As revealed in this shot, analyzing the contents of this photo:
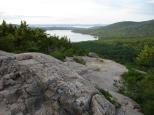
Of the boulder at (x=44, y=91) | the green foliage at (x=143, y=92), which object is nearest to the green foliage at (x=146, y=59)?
the green foliage at (x=143, y=92)

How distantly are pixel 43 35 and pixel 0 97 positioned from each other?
27819 mm

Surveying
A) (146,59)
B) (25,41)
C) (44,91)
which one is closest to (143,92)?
(44,91)

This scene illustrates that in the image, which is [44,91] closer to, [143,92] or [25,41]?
[143,92]

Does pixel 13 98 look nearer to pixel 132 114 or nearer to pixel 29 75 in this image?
pixel 29 75

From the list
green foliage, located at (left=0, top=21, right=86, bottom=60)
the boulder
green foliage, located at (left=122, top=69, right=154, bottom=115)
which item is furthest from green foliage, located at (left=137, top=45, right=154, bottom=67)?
the boulder

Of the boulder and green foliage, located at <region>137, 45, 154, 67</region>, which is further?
green foliage, located at <region>137, 45, 154, 67</region>

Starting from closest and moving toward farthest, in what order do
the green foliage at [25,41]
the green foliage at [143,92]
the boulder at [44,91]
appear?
the boulder at [44,91], the green foliage at [143,92], the green foliage at [25,41]

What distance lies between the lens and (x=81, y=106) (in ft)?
44.5

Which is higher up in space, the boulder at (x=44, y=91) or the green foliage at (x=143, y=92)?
the boulder at (x=44, y=91)

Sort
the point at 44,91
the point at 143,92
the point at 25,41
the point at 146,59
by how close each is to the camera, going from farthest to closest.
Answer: the point at 146,59 < the point at 25,41 < the point at 143,92 < the point at 44,91

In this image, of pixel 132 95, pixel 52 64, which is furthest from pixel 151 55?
pixel 52 64

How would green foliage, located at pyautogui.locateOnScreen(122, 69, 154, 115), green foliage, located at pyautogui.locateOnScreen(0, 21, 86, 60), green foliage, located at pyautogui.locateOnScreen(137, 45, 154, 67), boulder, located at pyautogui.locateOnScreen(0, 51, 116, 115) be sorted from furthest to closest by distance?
1. green foliage, located at pyautogui.locateOnScreen(137, 45, 154, 67)
2. green foliage, located at pyautogui.locateOnScreen(0, 21, 86, 60)
3. green foliage, located at pyautogui.locateOnScreen(122, 69, 154, 115)
4. boulder, located at pyautogui.locateOnScreen(0, 51, 116, 115)

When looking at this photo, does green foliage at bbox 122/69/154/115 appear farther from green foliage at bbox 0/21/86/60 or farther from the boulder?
green foliage at bbox 0/21/86/60

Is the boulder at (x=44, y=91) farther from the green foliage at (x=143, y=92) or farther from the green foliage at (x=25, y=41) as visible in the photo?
the green foliage at (x=25, y=41)
